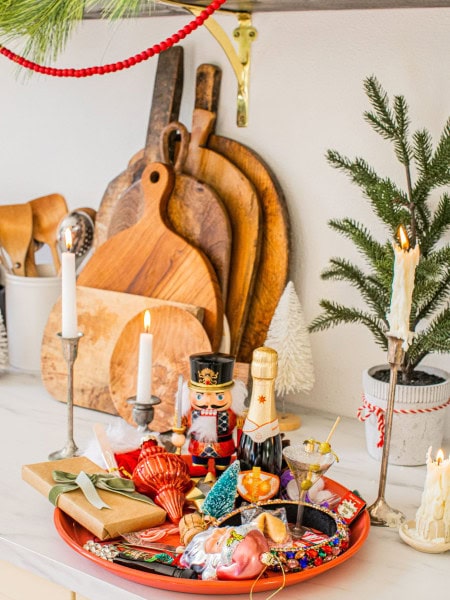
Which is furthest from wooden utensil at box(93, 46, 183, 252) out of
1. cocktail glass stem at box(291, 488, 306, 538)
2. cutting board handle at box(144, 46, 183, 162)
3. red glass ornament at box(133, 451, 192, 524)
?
cocktail glass stem at box(291, 488, 306, 538)

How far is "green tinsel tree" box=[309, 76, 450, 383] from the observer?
108cm

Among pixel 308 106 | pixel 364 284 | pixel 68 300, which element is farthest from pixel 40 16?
pixel 364 284

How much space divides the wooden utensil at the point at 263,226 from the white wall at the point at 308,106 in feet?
0.08

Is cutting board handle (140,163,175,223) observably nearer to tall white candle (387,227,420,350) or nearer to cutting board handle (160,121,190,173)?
cutting board handle (160,121,190,173)

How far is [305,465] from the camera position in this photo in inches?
35.6

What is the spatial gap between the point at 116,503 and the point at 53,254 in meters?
0.71

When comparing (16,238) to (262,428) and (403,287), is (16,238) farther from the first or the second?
(403,287)

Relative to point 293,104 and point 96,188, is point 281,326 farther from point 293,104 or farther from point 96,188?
point 96,188

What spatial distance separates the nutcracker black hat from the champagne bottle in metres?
0.05

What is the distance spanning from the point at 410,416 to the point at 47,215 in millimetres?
796

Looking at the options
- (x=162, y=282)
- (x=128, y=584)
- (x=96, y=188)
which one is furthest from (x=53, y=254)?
(x=128, y=584)

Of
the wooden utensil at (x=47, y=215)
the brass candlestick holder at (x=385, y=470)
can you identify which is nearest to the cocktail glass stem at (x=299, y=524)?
the brass candlestick holder at (x=385, y=470)

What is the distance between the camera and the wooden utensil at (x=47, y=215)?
5.02 ft

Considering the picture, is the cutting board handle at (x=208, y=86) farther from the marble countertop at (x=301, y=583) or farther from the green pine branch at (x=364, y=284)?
the marble countertop at (x=301, y=583)
